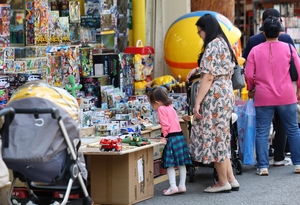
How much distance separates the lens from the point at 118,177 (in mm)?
3955

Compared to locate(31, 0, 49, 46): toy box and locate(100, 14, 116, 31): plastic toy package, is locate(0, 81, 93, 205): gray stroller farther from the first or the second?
locate(100, 14, 116, 31): plastic toy package

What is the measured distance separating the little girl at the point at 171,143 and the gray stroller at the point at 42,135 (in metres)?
1.32

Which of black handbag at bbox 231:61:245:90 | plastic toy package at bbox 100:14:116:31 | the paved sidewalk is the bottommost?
the paved sidewalk

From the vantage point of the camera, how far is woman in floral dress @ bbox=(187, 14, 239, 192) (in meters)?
4.06

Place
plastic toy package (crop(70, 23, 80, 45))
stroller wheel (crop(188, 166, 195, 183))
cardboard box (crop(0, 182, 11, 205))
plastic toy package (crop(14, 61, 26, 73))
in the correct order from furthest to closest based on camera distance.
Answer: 1. plastic toy package (crop(70, 23, 80, 45))
2. stroller wheel (crop(188, 166, 195, 183))
3. plastic toy package (crop(14, 61, 26, 73))
4. cardboard box (crop(0, 182, 11, 205))

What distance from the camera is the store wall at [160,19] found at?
23.7 ft

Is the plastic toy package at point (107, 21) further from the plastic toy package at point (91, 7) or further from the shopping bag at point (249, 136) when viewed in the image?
the shopping bag at point (249, 136)

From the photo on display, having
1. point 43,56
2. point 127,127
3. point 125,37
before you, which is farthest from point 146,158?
point 125,37

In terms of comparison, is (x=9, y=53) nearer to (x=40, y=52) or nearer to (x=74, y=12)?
(x=40, y=52)

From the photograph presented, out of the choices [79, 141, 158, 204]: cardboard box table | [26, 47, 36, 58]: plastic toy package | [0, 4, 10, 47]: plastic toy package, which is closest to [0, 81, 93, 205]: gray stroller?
[79, 141, 158, 204]: cardboard box table

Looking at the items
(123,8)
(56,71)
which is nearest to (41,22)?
(56,71)

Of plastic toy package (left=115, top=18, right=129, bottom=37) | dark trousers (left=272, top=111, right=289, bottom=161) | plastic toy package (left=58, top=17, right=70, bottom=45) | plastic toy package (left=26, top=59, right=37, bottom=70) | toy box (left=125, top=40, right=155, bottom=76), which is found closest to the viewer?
plastic toy package (left=26, top=59, right=37, bottom=70)

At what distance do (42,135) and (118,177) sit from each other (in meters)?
1.33

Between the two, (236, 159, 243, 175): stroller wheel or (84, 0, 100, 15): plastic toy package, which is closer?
(236, 159, 243, 175): stroller wheel
